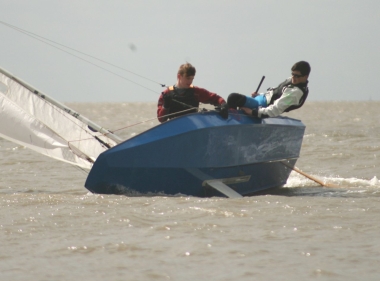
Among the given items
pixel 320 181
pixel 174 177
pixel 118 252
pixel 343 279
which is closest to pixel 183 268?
pixel 118 252

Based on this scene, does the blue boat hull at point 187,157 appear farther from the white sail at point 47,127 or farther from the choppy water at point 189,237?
the white sail at point 47,127

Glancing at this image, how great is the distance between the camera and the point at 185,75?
24.2ft

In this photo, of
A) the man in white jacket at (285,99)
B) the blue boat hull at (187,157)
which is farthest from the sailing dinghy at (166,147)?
the man in white jacket at (285,99)

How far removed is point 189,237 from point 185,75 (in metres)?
2.35

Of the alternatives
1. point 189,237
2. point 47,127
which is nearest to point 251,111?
point 47,127

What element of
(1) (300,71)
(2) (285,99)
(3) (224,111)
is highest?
(1) (300,71)

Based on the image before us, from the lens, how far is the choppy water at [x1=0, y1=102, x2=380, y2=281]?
4602 mm

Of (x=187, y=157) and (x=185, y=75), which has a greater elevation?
(x=185, y=75)

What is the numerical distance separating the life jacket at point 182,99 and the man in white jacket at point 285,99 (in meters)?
0.36

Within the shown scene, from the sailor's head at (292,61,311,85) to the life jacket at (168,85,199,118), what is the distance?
3.38 feet

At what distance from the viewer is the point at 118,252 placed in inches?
197

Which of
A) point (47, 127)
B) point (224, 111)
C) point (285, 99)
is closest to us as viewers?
Result: point (224, 111)

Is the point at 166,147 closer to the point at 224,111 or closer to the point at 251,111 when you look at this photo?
the point at 224,111

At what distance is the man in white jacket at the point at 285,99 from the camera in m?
7.52
